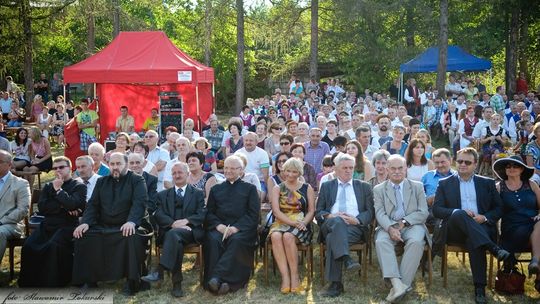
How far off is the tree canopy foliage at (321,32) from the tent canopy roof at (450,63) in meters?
2.06

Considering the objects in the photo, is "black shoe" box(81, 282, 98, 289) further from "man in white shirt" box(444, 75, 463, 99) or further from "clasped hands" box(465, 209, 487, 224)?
"man in white shirt" box(444, 75, 463, 99)

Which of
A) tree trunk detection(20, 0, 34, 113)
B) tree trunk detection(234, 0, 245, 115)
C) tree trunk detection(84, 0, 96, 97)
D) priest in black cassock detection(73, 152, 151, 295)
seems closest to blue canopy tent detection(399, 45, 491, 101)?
tree trunk detection(234, 0, 245, 115)

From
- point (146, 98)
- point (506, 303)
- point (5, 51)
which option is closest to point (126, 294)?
point (506, 303)

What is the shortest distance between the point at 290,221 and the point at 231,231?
56 cm

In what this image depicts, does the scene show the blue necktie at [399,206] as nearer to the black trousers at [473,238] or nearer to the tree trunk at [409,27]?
the black trousers at [473,238]

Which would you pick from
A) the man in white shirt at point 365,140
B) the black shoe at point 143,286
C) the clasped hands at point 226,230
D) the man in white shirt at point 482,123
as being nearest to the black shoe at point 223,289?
the clasped hands at point 226,230

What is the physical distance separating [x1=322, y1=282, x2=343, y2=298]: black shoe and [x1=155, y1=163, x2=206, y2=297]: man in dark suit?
1.29m

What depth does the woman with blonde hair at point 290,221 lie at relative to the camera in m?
5.75

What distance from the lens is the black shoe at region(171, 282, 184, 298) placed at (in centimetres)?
559

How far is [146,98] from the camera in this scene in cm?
1516

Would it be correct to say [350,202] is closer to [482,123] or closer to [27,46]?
[482,123]

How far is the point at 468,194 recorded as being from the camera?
5820 millimetres

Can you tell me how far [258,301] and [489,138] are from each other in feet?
22.5

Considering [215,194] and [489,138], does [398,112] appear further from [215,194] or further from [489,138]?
[215,194]
